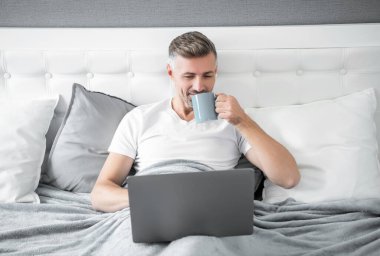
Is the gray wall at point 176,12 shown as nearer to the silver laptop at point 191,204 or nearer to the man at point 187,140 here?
the man at point 187,140

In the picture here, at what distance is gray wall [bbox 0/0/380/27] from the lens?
1.76 meters

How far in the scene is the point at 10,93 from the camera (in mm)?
1727

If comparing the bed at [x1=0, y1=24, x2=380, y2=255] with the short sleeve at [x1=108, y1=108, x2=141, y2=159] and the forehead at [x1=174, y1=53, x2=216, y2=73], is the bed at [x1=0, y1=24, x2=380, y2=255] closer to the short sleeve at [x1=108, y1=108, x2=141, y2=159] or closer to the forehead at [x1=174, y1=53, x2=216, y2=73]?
the short sleeve at [x1=108, y1=108, x2=141, y2=159]

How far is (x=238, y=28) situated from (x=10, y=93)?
1.01 m

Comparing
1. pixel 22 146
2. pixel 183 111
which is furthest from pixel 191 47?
pixel 22 146

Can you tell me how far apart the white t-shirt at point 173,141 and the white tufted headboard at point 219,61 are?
0.22m

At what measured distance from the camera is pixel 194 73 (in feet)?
4.67

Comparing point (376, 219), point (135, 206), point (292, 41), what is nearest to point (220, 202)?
point (135, 206)

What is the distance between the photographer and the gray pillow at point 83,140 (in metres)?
1.54

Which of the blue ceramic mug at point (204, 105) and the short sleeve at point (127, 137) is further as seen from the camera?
the short sleeve at point (127, 137)

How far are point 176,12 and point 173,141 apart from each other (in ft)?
2.09

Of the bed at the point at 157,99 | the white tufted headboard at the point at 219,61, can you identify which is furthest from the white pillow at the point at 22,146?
the white tufted headboard at the point at 219,61

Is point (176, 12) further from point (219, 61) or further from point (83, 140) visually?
point (83, 140)

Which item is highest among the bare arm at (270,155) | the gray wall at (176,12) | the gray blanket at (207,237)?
the gray wall at (176,12)
